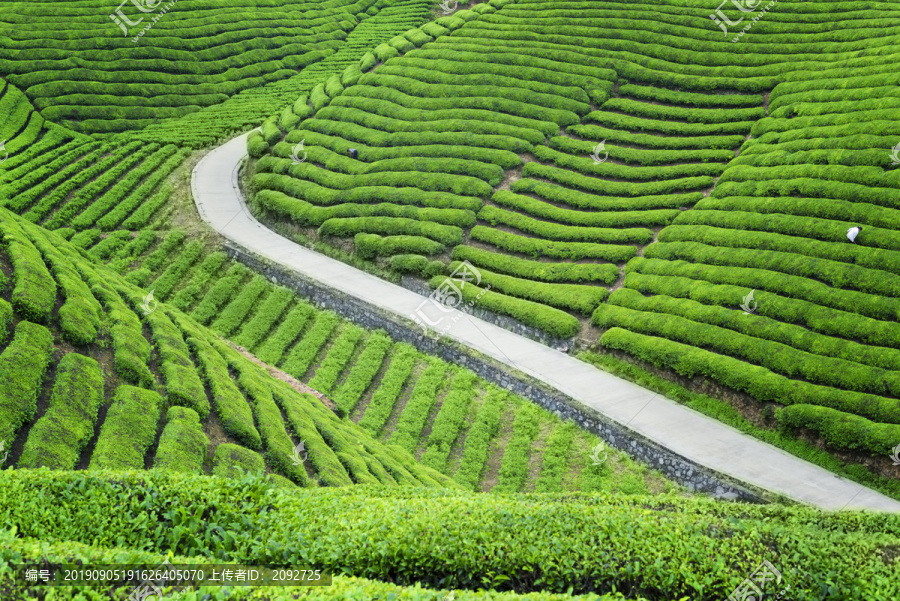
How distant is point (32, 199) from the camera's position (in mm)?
33875

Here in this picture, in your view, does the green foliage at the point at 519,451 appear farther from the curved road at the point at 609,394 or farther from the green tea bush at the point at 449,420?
the green tea bush at the point at 449,420

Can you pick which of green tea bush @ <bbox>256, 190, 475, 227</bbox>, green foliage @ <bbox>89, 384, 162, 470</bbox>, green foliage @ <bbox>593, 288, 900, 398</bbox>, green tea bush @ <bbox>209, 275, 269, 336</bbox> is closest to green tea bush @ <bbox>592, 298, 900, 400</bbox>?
green foliage @ <bbox>593, 288, 900, 398</bbox>

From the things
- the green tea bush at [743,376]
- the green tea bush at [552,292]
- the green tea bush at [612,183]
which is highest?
the green tea bush at [612,183]

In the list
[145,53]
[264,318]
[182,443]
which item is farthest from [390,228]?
[145,53]

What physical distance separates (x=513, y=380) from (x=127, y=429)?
11848mm

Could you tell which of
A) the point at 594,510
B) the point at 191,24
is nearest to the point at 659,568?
the point at 594,510

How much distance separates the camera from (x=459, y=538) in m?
11.7

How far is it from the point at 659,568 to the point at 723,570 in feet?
3.09

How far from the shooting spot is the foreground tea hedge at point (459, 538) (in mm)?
11008

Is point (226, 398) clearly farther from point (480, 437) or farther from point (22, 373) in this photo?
point (480, 437)

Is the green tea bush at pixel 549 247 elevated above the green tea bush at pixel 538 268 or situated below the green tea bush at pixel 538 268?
above

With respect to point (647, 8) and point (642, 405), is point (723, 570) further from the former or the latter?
point (647, 8)

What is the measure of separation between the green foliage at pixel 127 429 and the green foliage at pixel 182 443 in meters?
0.32

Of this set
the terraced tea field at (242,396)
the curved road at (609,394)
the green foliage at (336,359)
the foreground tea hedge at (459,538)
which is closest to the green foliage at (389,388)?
the terraced tea field at (242,396)
